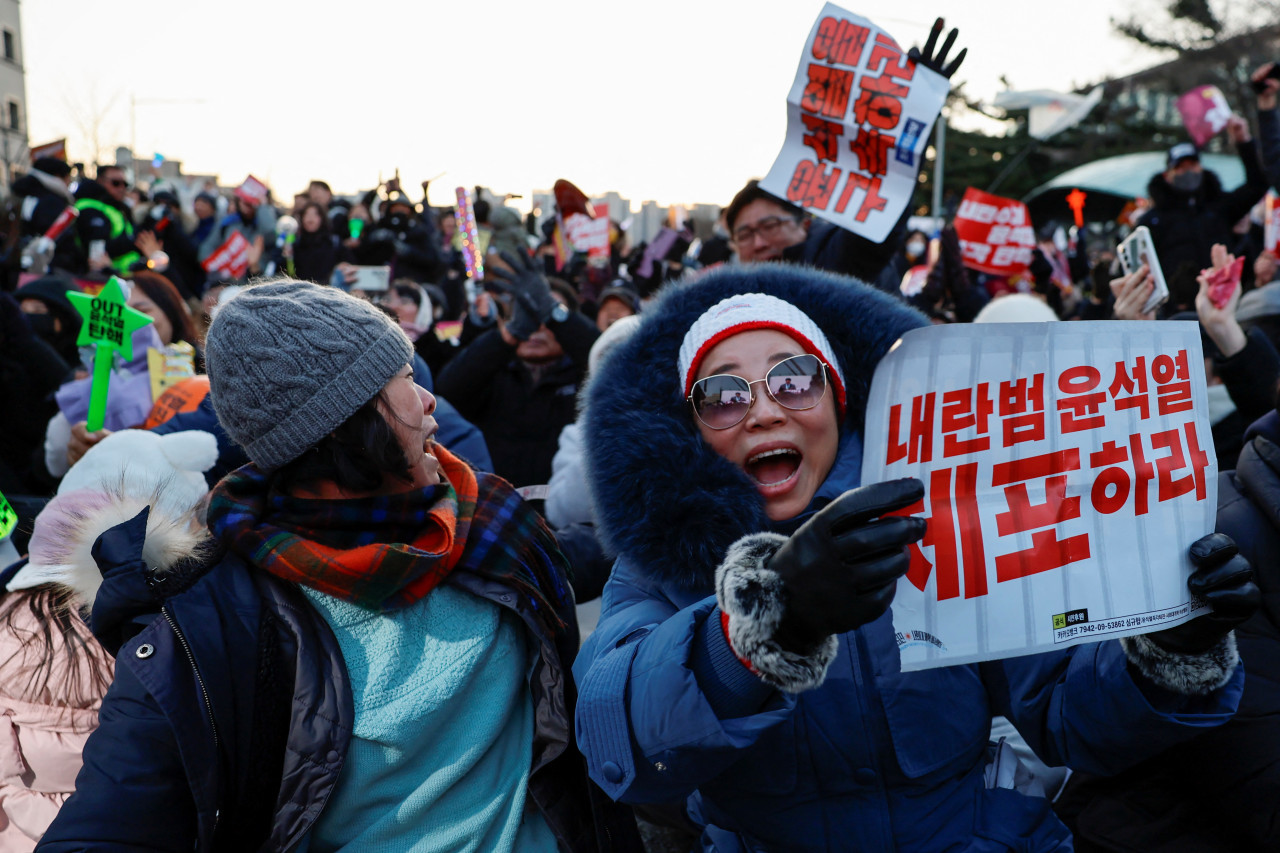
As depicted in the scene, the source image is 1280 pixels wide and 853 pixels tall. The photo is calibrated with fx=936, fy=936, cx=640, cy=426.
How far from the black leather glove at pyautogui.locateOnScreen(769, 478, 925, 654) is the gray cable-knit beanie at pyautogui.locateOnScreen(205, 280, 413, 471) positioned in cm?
95

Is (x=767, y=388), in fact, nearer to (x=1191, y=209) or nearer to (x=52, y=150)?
(x=1191, y=209)

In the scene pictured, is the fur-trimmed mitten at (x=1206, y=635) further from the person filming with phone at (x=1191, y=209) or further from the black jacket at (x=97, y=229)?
the black jacket at (x=97, y=229)

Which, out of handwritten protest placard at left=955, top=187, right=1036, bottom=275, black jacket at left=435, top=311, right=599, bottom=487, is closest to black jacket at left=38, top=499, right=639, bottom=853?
black jacket at left=435, top=311, right=599, bottom=487

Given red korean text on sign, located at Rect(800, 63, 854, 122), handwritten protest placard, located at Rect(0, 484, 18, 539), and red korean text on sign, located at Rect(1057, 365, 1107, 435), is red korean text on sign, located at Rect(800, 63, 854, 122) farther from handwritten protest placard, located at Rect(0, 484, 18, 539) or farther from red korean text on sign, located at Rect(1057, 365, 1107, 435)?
handwritten protest placard, located at Rect(0, 484, 18, 539)

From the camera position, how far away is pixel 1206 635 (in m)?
1.46

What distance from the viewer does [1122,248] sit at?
3.83m

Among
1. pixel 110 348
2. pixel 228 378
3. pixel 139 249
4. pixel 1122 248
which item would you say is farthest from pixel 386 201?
pixel 228 378

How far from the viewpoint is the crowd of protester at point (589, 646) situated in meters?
1.48

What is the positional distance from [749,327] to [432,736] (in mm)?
1016

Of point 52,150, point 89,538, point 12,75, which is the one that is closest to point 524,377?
point 89,538

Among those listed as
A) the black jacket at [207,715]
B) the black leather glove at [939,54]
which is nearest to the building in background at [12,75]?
the black leather glove at [939,54]

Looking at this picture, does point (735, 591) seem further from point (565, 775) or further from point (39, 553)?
point (39, 553)

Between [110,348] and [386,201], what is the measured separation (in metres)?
8.49

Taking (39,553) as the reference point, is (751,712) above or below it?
above
